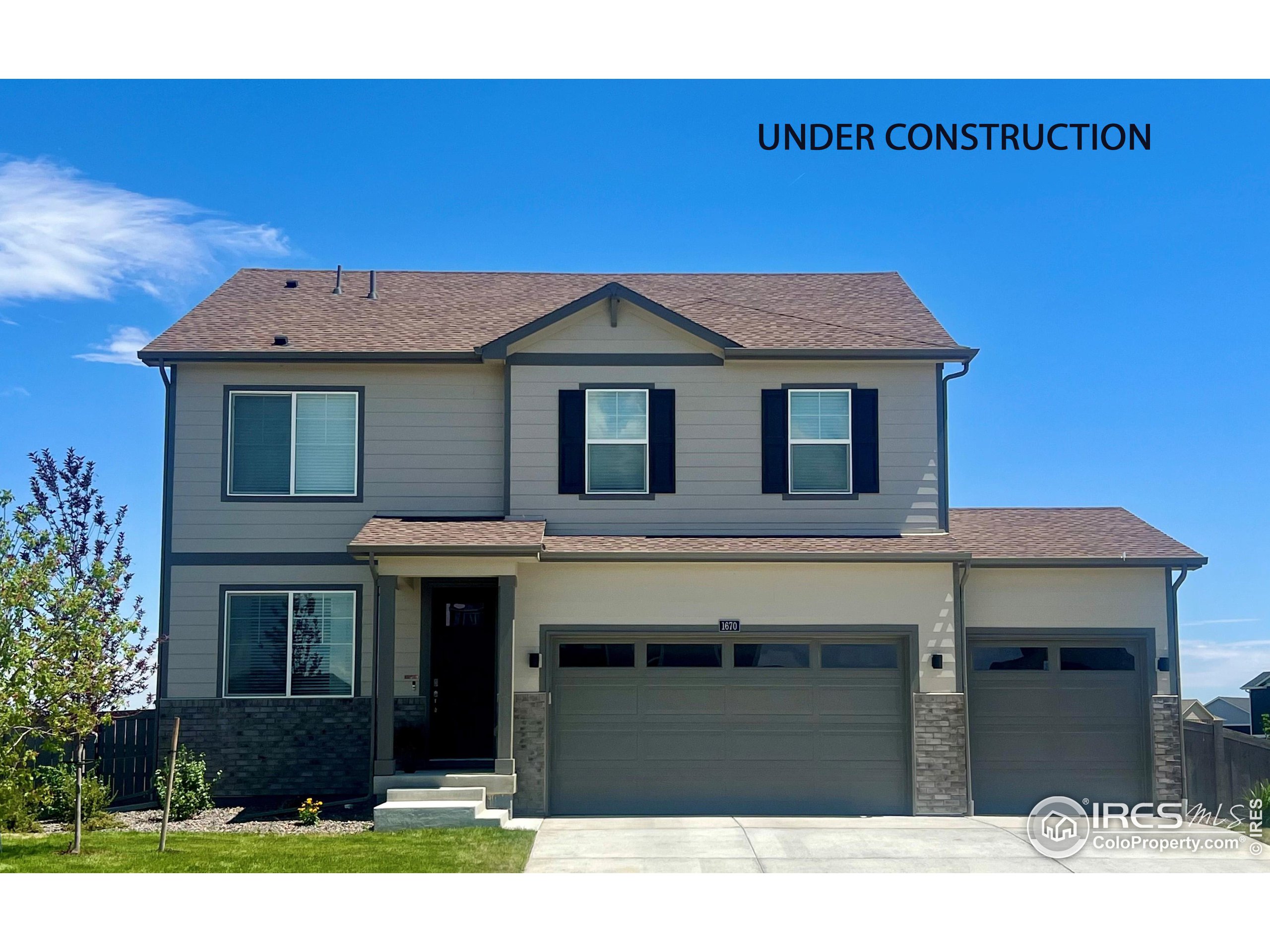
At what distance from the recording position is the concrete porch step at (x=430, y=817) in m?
14.4

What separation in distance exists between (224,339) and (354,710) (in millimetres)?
5248

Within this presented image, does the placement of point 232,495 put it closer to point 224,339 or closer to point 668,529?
point 224,339

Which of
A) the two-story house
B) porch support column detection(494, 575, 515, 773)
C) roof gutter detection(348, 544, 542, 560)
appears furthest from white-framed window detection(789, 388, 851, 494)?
porch support column detection(494, 575, 515, 773)

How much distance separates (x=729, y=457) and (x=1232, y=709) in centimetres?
2060

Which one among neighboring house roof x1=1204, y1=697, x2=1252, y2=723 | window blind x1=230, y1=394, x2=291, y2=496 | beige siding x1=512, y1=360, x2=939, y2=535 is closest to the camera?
beige siding x1=512, y1=360, x2=939, y2=535

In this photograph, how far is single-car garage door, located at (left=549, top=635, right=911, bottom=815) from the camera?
15703 millimetres

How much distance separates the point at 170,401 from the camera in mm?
17078

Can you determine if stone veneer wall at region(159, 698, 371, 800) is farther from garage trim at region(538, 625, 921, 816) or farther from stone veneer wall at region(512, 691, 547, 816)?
garage trim at region(538, 625, 921, 816)

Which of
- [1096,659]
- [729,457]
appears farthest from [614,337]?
[1096,659]

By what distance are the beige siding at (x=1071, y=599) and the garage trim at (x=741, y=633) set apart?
1072 mm

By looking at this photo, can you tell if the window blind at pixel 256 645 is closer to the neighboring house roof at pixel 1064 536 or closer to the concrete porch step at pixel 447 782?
the concrete porch step at pixel 447 782

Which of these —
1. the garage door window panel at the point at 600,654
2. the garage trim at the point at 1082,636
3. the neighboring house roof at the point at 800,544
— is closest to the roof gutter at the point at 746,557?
the neighboring house roof at the point at 800,544

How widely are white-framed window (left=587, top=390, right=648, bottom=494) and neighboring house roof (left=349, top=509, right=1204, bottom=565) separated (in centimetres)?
77

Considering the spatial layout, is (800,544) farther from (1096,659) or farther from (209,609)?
(209,609)
